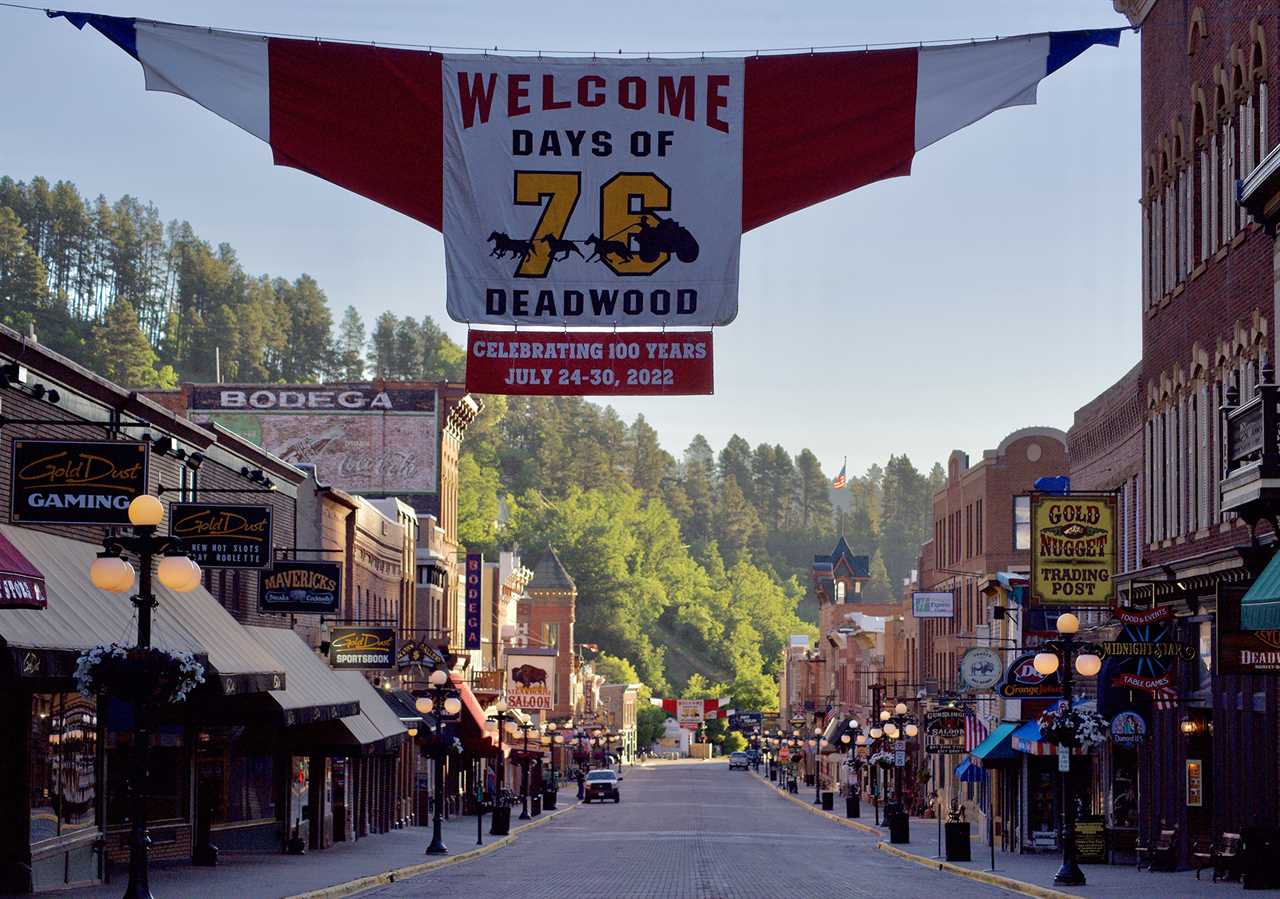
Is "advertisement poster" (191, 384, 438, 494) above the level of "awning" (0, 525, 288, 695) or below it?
above

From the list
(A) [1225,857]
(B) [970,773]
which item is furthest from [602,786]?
(A) [1225,857]

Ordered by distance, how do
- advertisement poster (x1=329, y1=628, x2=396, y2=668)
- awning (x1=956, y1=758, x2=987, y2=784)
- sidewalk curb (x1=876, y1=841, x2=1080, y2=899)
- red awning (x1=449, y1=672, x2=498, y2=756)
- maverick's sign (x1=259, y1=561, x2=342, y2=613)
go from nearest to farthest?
sidewalk curb (x1=876, y1=841, x2=1080, y2=899)
maverick's sign (x1=259, y1=561, x2=342, y2=613)
advertisement poster (x1=329, y1=628, x2=396, y2=668)
awning (x1=956, y1=758, x2=987, y2=784)
red awning (x1=449, y1=672, x2=498, y2=756)

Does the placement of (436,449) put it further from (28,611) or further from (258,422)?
(28,611)

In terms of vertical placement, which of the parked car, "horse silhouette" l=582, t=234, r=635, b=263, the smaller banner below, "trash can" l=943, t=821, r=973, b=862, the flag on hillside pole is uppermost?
the flag on hillside pole

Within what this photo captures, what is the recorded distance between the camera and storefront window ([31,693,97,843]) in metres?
27.8

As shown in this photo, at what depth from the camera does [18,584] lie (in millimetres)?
21750

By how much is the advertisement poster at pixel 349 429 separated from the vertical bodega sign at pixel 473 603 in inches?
247

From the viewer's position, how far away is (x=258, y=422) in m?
90.1

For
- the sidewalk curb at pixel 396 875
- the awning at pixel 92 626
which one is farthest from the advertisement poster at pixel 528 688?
the awning at pixel 92 626

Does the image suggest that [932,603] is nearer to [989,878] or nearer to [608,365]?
[989,878]

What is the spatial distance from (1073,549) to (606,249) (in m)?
25.0

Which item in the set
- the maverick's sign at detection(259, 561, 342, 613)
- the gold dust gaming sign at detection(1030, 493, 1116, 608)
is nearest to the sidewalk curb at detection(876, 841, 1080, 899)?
the gold dust gaming sign at detection(1030, 493, 1116, 608)

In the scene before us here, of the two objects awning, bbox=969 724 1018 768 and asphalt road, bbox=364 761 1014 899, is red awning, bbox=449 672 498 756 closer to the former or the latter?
asphalt road, bbox=364 761 1014 899

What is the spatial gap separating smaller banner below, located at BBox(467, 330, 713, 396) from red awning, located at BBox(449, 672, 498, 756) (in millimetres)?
54380
